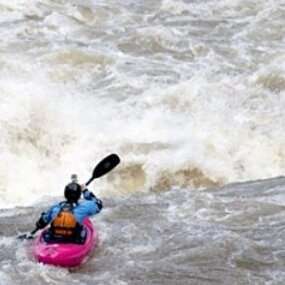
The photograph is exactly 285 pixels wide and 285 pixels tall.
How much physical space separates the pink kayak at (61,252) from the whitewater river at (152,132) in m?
0.08

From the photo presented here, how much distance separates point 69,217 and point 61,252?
259mm

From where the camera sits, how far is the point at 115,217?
281 inches

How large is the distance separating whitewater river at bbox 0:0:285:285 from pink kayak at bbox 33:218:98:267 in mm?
78

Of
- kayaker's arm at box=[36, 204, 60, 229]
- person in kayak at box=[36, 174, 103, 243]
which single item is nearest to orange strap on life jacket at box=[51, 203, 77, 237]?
person in kayak at box=[36, 174, 103, 243]

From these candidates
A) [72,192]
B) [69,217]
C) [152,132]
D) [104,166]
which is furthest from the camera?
[152,132]

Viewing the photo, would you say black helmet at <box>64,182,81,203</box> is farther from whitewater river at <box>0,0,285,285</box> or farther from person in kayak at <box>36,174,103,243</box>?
whitewater river at <box>0,0,285,285</box>

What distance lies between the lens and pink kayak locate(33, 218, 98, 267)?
5965mm

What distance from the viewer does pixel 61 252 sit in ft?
19.6

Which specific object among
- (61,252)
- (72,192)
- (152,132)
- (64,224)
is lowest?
(61,252)

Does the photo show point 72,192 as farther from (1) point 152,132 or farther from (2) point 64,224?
(1) point 152,132

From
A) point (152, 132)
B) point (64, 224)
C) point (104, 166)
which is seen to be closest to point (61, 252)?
point (64, 224)

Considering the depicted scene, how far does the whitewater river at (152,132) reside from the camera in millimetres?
6355

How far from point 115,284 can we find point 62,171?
353 centimetres

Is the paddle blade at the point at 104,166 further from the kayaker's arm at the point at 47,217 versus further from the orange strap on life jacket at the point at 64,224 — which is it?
the orange strap on life jacket at the point at 64,224
